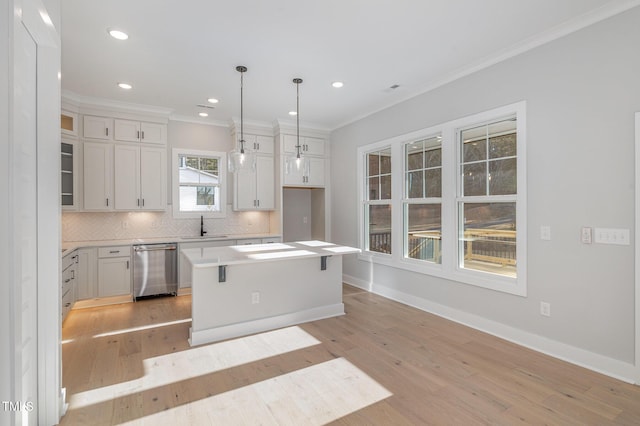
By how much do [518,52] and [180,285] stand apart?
5.22 metres

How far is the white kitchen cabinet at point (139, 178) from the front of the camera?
192 inches

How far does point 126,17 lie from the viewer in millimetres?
2680

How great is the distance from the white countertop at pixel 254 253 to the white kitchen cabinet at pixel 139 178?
1.87m

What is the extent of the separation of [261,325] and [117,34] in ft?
10.3

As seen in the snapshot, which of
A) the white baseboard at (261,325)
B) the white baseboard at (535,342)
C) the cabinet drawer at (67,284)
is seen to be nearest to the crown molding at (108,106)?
the cabinet drawer at (67,284)

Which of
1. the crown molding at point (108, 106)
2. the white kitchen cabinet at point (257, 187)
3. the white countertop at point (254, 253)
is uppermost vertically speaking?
the crown molding at point (108, 106)

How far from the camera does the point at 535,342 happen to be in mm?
3086

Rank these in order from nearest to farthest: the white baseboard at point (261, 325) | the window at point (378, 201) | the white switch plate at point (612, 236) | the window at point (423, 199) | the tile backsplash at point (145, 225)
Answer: the white switch plate at point (612, 236), the white baseboard at point (261, 325), the window at point (423, 199), the tile backsplash at point (145, 225), the window at point (378, 201)

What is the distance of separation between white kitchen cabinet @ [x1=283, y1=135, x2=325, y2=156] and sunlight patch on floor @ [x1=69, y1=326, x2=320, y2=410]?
3.30 m

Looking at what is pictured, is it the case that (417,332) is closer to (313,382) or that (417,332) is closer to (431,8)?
(313,382)

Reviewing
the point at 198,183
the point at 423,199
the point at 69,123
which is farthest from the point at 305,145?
the point at 69,123

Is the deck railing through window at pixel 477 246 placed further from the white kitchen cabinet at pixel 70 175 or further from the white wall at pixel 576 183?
the white kitchen cabinet at pixel 70 175

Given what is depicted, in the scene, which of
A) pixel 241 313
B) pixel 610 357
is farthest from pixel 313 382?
pixel 610 357

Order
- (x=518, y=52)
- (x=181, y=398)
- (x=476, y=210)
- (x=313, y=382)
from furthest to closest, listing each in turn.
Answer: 1. (x=476, y=210)
2. (x=518, y=52)
3. (x=313, y=382)
4. (x=181, y=398)
